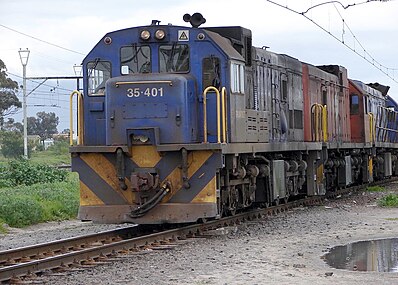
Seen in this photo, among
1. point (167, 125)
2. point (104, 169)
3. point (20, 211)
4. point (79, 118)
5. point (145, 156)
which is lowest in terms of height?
point (20, 211)

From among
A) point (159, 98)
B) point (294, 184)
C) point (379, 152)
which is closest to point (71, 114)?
Answer: point (159, 98)

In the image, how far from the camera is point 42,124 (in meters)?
103

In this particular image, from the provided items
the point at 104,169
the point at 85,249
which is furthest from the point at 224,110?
the point at 85,249

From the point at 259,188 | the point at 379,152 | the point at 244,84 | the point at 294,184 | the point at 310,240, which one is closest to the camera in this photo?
the point at 310,240

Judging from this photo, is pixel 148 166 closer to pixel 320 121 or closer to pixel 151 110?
pixel 151 110

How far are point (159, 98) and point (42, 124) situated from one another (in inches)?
3646

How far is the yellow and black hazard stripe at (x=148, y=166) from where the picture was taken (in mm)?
12680

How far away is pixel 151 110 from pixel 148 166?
0.91m

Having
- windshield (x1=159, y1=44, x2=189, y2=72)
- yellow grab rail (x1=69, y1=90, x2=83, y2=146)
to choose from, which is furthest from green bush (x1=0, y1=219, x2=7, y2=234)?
windshield (x1=159, y1=44, x2=189, y2=72)

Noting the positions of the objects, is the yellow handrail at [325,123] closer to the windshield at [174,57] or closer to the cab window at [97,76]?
the windshield at [174,57]

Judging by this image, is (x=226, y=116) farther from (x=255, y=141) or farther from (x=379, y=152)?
(x=379, y=152)

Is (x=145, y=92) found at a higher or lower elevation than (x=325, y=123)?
higher

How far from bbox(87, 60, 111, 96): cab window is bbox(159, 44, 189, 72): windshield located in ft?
3.24

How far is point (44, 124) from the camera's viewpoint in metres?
103
